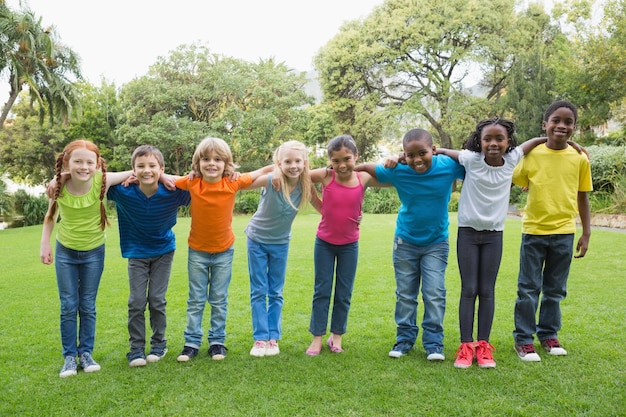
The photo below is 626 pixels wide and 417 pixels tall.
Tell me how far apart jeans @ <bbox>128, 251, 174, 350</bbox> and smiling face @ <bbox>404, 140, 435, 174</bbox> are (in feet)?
5.88

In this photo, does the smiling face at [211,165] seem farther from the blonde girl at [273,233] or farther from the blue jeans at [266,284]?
the blue jeans at [266,284]

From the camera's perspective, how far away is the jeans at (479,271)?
3.39 meters

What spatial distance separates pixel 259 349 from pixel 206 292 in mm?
552

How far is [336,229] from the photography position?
11.7ft

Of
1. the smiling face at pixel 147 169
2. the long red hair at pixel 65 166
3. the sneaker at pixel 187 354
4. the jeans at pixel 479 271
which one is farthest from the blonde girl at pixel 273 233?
the jeans at pixel 479 271

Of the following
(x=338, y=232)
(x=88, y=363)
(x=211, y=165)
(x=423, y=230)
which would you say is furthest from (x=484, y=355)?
(x=88, y=363)

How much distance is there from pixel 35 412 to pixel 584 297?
4.93 meters

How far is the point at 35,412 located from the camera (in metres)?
2.72

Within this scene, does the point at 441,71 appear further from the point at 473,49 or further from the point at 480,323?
the point at 480,323

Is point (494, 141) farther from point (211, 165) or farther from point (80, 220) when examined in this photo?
point (80, 220)

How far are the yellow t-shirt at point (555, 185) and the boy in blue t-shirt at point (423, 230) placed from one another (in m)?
0.54

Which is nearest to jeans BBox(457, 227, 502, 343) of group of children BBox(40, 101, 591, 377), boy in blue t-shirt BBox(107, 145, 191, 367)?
group of children BBox(40, 101, 591, 377)

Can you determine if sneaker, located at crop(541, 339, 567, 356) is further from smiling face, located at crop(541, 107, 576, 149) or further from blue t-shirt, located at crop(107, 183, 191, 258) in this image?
blue t-shirt, located at crop(107, 183, 191, 258)

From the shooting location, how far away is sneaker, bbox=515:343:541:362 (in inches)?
133
